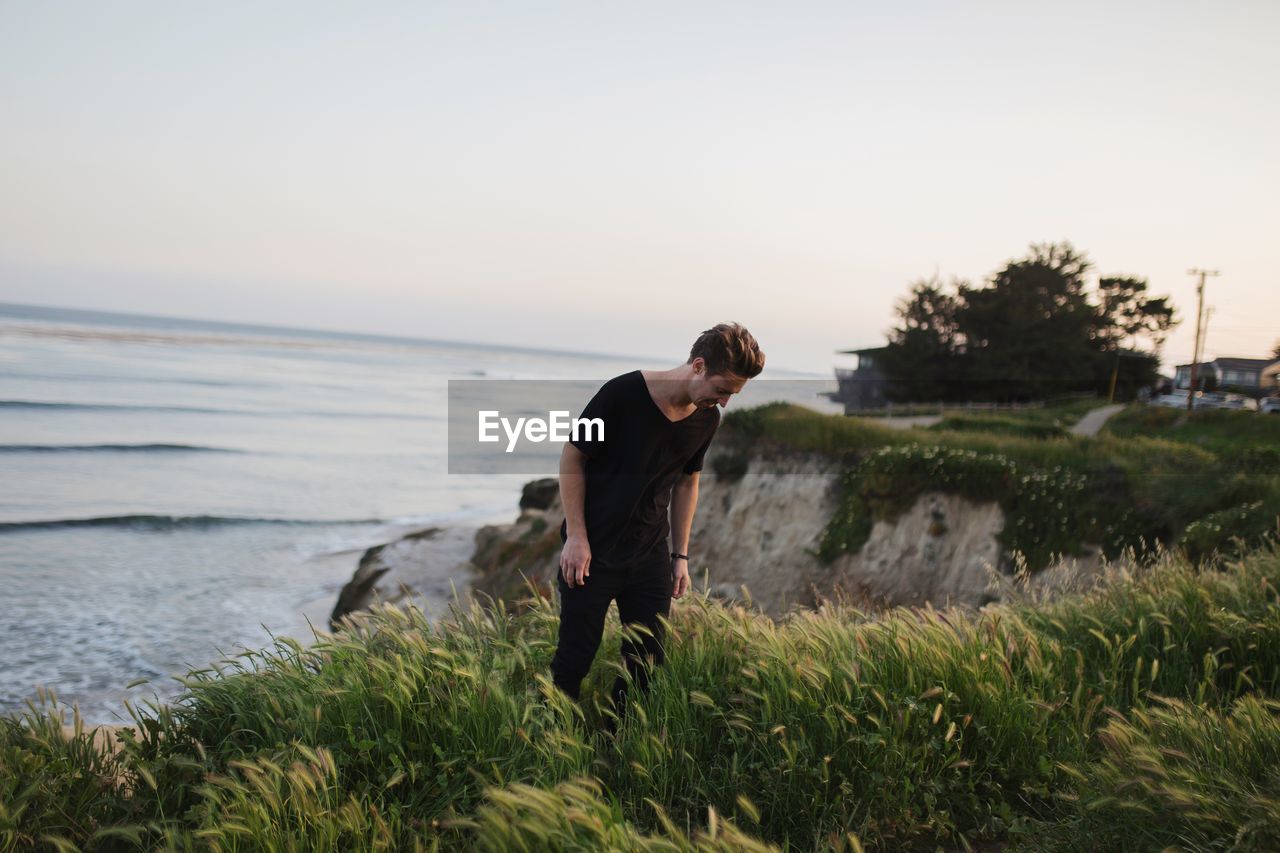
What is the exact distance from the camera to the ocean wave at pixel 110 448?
27.7 m

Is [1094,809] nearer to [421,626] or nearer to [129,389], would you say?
[421,626]

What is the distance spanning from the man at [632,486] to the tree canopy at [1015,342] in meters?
43.5

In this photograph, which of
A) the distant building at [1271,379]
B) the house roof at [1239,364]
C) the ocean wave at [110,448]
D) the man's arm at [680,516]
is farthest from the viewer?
the house roof at [1239,364]

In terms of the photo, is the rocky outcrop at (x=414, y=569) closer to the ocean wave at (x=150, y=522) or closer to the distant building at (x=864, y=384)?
the ocean wave at (x=150, y=522)

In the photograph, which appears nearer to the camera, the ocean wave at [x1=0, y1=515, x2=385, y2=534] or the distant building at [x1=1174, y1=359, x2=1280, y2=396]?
the ocean wave at [x1=0, y1=515, x2=385, y2=534]

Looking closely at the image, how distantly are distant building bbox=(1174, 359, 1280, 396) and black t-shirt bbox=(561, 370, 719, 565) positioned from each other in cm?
4830

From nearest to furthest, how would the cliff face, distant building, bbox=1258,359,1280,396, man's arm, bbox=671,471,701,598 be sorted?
man's arm, bbox=671,471,701,598 → the cliff face → distant building, bbox=1258,359,1280,396

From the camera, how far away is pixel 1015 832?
358 centimetres

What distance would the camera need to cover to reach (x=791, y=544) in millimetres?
16547

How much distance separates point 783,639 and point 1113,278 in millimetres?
60113

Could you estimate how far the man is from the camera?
3824 mm

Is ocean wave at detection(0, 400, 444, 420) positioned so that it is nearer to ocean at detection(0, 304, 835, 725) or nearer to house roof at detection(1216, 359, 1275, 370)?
ocean at detection(0, 304, 835, 725)

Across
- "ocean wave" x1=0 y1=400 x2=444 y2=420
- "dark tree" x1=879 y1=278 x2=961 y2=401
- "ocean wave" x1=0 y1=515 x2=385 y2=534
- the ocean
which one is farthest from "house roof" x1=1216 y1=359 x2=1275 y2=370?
"ocean wave" x1=0 y1=515 x2=385 y2=534

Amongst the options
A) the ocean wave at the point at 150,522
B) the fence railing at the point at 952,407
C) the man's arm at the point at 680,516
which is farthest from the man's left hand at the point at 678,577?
the fence railing at the point at 952,407
